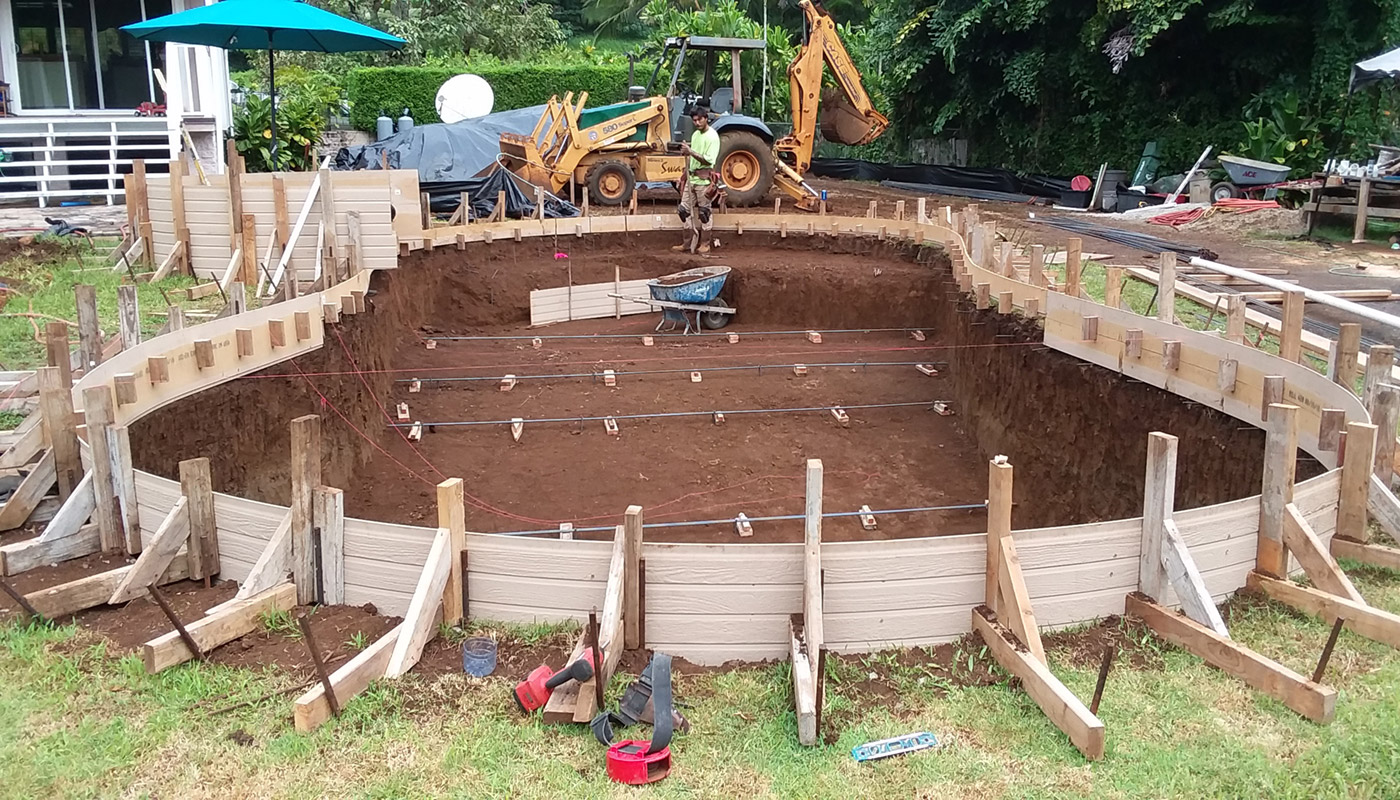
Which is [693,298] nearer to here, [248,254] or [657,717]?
[248,254]

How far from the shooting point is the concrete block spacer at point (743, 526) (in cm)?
891

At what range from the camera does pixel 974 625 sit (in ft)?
16.5

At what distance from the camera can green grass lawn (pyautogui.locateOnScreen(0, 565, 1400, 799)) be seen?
3928 millimetres

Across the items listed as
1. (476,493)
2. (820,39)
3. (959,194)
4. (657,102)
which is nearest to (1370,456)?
(476,493)

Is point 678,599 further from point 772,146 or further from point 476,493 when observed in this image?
point 772,146

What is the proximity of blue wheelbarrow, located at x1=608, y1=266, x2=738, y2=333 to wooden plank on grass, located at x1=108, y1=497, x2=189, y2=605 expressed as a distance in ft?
31.9

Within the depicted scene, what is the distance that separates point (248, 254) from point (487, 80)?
21262 millimetres

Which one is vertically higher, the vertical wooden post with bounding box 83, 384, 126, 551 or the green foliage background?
the green foliage background

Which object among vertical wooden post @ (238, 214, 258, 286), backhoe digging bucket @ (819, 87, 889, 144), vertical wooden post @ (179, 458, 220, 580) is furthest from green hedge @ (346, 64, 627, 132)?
vertical wooden post @ (179, 458, 220, 580)

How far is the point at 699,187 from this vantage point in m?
17.1

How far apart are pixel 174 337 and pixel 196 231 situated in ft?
19.9

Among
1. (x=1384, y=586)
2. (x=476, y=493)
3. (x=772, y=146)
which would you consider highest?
(x=772, y=146)

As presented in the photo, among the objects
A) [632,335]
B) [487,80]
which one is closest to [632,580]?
[632,335]

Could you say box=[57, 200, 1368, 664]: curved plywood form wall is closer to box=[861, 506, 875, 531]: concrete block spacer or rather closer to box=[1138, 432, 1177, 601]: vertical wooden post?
box=[1138, 432, 1177, 601]: vertical wooden post
